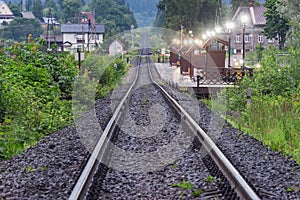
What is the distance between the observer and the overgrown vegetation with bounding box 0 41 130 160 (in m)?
10.6

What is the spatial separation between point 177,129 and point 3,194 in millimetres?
6085

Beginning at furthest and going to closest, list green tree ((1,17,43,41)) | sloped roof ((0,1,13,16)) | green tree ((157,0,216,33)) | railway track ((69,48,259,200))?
sloped roof ((0,1,13,16))
green tree ((1,17,43,41))
green tree ((157,0,216,33))
railway track ((69,48,259,200))

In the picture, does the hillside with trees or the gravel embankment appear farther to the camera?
the hillside with trees

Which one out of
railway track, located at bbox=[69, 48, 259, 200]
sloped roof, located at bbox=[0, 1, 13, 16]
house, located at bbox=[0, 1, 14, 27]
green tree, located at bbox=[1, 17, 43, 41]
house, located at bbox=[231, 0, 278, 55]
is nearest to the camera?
railway track, located at bbox=[69, 48, 259, 200]

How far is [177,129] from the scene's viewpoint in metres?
11.9

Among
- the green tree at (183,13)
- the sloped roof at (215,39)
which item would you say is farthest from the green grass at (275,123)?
the green tree at (183,13)

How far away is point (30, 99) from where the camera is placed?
42.9 feet

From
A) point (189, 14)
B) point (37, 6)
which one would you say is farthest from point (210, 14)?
point (37, 6)

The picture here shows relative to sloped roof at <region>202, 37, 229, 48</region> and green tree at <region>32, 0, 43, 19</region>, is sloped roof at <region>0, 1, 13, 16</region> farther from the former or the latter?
sloped roof at <region>202, 37, 229, 48</region>

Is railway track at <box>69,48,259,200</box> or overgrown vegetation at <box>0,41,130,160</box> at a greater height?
overgrown vegetation at <box>0,41,130,160</box>

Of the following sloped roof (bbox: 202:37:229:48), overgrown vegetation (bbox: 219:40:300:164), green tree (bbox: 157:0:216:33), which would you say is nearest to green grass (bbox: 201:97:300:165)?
overgrown vegetation (bbox: 219:40:300:164)

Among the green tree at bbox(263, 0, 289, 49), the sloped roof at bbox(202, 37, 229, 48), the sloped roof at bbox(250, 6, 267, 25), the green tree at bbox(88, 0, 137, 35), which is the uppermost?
→ the green tree at bbox(88, 0, 137, 35)

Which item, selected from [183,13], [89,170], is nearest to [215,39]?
[89,170]

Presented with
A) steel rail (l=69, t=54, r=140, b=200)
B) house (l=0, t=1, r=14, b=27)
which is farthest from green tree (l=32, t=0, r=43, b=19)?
steel rail (l=69, t=54, r=140, b=200)
